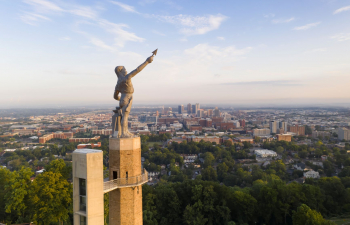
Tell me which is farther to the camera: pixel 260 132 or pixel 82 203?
pixel 260 132

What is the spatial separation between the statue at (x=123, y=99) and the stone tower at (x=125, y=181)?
0.71 metres

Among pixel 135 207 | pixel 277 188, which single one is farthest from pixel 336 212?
pixel 135 207

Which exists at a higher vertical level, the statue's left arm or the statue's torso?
the statue's left arm

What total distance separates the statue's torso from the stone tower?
113 inches

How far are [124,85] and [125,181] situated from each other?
17.6ft

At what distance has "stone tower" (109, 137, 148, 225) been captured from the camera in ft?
41.0

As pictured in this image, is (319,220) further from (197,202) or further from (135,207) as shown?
(135,207)

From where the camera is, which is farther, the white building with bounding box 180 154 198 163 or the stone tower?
the white building with bounding box 180 154 198 163

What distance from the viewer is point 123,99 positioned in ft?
45.3

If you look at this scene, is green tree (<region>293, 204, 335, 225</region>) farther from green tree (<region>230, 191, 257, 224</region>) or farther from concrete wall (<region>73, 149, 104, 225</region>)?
concrete wall (<region>73, 149, 104, 225</region>)

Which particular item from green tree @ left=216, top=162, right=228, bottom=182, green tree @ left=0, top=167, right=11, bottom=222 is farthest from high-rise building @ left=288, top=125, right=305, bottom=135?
green tree @ left=0, top=167, right=11, bottom=222

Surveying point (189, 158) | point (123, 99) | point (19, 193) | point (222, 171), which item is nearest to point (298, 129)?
point (189, 158)

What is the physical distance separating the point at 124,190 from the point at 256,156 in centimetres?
7569

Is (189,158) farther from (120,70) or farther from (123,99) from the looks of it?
(120,70)
